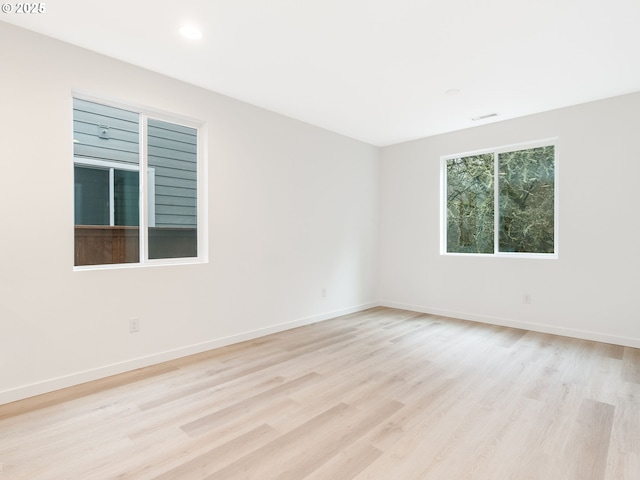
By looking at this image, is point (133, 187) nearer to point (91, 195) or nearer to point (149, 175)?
point (149, 175)

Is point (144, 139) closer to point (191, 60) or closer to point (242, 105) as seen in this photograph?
point (191, 60)

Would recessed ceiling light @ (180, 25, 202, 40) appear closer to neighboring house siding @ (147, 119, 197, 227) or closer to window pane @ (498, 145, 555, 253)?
neighboring house siding @ (147, 119, 197, 227)

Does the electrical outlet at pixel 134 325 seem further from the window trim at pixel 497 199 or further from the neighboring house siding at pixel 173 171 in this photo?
the window trim at pixel 497 199

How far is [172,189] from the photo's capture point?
3348 millimetres

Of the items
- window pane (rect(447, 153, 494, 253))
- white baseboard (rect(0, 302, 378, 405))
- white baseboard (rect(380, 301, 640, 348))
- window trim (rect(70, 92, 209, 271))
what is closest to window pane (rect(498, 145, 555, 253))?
window pane (rect(447, 153, 494, 253))

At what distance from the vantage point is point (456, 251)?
4949 millimetres

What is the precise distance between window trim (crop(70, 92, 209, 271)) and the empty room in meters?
0.02

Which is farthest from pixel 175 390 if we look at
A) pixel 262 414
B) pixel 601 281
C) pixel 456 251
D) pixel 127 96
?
pixel 601 281

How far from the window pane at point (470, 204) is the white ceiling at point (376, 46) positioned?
108 centimetres

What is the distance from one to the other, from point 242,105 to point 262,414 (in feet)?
9.94

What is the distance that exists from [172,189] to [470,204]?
3886 mm

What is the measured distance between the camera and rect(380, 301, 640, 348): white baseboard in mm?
3586

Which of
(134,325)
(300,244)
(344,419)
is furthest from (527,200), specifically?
(134,325)

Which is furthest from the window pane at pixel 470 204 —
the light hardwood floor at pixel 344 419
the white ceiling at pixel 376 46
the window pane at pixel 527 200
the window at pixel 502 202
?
the light hardwood floor at pixel 344 419
